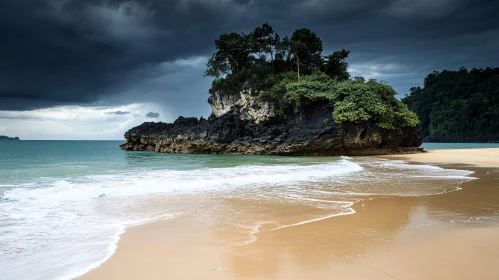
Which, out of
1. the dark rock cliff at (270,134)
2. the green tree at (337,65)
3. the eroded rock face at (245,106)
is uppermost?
the green tree at (337,65)

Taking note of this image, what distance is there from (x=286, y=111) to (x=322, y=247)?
2350 centimetres

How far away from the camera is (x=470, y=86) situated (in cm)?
6994

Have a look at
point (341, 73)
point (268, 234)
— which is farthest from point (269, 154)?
point (268, 234)

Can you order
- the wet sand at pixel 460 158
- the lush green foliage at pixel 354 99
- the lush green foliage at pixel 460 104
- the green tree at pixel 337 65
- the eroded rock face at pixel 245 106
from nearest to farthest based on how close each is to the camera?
the wet sand at pixel 460 158
the lush green foliage at pixel 354 99
the eroded rock face at pixel 245 106
the green tree at pixel 337 65
the lush green foliage at pixel 460 104

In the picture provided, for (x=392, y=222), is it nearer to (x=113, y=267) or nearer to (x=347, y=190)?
(x=347, y=190)

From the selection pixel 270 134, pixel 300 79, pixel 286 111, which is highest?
pixel 300 79

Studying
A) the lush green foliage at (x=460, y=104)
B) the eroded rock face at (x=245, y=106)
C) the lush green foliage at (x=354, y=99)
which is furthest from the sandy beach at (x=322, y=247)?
the lush green foliage at (x=460, y=104)

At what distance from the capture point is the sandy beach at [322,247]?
2.95m

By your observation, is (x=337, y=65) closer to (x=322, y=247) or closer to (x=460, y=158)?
(x=460, y=158)

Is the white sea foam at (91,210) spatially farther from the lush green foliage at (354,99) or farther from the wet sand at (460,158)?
the lush green foliage at (354,99)

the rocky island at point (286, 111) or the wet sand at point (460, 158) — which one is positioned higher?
the rocky island at point (286, 111)

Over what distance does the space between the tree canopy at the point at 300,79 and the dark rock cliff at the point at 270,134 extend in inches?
35.6

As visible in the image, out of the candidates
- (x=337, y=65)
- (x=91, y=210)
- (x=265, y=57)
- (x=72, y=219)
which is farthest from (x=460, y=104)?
(x=72, y=219)

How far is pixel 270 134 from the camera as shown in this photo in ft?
85.0
